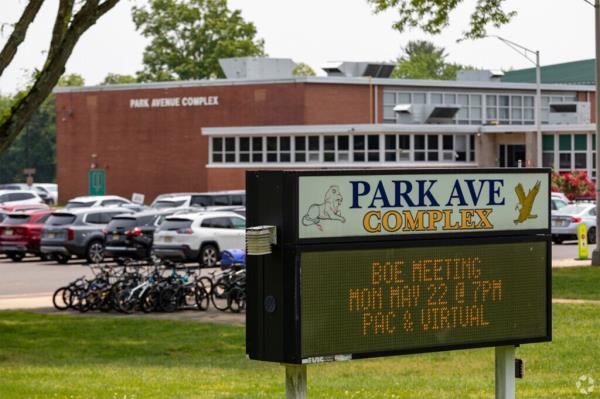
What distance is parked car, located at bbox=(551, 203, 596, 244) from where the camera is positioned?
46969 millimetres

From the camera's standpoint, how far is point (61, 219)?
138 ft

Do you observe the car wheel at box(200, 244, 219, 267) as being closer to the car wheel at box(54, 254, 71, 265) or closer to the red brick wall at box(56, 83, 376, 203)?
the car wheel at box(54, 254, 71, 265)

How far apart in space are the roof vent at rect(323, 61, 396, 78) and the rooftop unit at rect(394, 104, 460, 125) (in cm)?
550

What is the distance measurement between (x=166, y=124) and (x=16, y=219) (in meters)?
36.0

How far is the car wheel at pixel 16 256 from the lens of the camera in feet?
144

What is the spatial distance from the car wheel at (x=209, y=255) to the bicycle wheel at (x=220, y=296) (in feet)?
36.7

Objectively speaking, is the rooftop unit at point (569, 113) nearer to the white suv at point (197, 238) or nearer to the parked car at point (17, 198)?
the parked car at point (17, 198)

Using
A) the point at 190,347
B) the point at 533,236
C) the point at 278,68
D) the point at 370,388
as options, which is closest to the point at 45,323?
the point at 190,347

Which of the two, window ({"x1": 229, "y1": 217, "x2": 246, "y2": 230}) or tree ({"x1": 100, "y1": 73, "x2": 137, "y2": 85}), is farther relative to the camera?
tree ({"x1": 100, "y1": 73, "x2": 137, "y2": 85})

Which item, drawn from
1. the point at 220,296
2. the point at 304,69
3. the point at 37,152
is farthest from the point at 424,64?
the point at 220,296

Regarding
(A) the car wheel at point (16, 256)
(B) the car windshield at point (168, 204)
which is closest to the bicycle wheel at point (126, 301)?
(A) the car wheel at point (16, 256)

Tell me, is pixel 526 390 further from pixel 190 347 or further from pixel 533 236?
pixel 190 347

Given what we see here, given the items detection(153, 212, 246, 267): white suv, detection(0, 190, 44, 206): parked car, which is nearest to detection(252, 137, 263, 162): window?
detection(0, 190, 44, 206): parked car

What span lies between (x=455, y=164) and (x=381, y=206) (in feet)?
195
